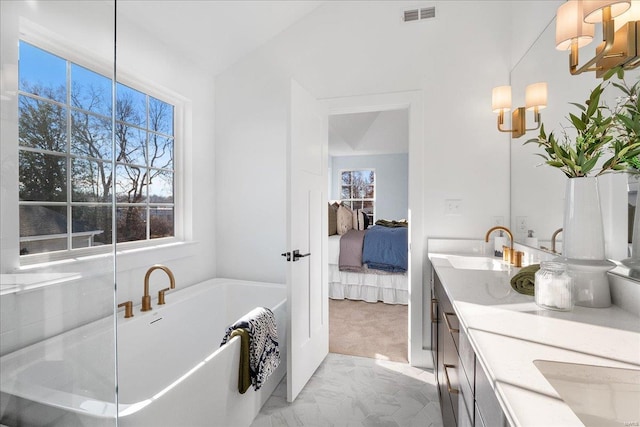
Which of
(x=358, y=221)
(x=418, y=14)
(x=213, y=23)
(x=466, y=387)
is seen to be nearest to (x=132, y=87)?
(x=213, y=23)

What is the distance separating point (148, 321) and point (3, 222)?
1380mm

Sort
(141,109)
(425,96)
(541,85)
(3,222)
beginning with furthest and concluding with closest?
(425,96), (141,109), (541,85), (3,222)

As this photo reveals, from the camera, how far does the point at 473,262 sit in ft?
6.59

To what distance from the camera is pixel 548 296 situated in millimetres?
1006

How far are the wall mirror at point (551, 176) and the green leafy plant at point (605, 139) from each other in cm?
5

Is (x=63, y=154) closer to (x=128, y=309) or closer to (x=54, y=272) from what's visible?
(x=54, y=272)

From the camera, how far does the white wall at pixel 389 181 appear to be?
6.79 metres

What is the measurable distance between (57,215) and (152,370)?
146 cm

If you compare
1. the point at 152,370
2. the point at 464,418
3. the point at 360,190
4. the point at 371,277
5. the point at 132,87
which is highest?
the point at 132,87

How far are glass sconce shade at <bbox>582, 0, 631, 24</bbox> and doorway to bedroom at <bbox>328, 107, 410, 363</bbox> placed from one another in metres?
1.99

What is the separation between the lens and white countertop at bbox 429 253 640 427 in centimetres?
53

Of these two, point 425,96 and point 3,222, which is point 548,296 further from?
point 425,96

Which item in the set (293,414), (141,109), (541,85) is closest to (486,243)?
(541,85)

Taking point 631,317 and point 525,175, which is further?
point 525,175
